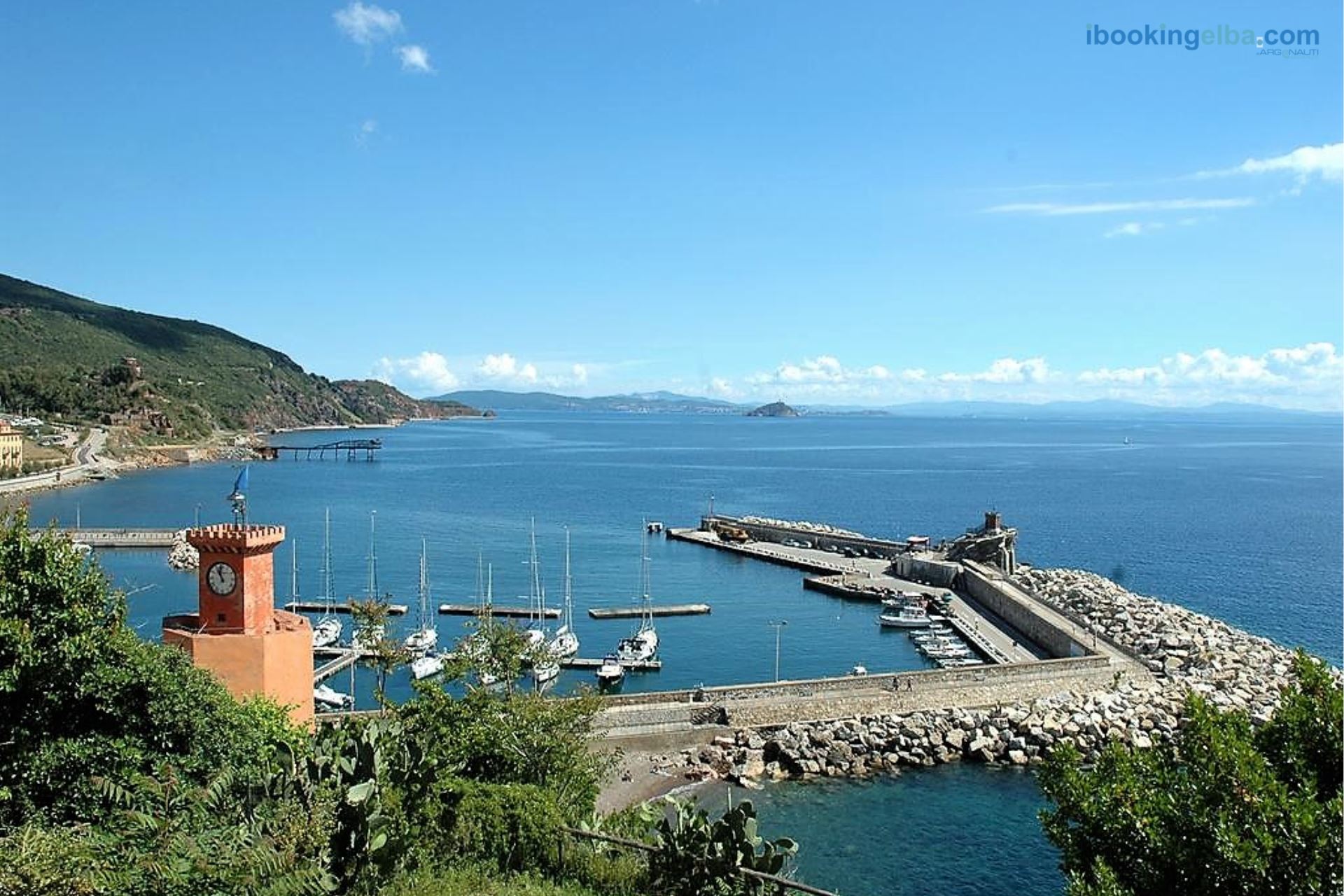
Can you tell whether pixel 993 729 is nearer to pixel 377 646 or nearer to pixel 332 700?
pixel 377 646

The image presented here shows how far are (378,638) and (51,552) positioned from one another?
54.2ft

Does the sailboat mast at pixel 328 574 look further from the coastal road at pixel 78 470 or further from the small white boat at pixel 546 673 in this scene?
the coastal road at pixel 78 470

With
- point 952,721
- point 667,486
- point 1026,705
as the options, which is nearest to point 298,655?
point 952,721

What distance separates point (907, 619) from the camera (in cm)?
4125

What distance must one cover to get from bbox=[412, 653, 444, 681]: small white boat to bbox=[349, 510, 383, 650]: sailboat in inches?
62.1

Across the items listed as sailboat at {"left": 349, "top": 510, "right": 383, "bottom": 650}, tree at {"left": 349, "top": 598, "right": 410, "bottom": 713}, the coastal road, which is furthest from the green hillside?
tree at {"left": 349, "top": 598, "right": 410, "bottom": 713}

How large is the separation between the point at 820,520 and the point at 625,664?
4401 centimetres

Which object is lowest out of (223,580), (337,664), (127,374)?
(337,664)

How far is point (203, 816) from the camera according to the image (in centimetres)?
1037

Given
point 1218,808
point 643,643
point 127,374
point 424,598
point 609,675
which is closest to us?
point 1218,808

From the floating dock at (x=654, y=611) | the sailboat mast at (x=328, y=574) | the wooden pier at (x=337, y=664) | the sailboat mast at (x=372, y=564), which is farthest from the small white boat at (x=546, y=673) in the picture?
the sailboat mast at (x=328, y=574)

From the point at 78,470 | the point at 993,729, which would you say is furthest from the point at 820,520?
the point at 78,470

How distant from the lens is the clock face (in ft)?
53.7

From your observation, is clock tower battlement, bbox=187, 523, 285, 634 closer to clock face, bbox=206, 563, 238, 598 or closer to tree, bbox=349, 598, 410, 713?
clock face, bbox=206, 563, 238, 598
